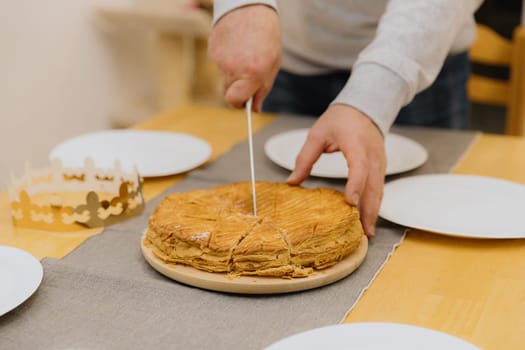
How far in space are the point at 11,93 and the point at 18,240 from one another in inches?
74.0

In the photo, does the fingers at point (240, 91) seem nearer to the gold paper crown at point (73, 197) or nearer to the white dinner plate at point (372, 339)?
the gold paper crown at point (73, 197)

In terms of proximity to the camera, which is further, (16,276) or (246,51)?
(246,51)

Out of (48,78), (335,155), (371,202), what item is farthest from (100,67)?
(371,202)

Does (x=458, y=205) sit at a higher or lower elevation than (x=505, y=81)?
higher

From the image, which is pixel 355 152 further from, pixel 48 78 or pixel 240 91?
pixel 48 78

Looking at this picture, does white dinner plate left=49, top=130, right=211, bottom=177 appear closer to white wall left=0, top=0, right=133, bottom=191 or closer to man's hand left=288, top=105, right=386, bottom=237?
man's hand left=288, top=105, right=386, bottom=237

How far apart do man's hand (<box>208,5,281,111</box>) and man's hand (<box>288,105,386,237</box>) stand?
0.46ft

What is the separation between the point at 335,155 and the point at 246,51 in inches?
17.2

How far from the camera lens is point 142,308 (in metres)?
0.97

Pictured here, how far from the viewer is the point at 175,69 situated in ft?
11.5

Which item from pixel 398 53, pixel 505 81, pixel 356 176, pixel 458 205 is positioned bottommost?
pixel 505 81

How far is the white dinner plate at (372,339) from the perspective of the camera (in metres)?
0.83

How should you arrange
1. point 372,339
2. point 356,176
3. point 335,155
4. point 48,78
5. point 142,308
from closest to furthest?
point 372,339 → point 142,308 → point 356,176 → point 335,155 → point 48,78

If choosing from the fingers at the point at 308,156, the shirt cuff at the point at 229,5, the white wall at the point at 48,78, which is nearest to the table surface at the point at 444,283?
the fingers at the point at 308,156
